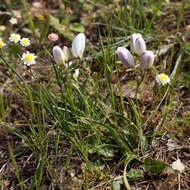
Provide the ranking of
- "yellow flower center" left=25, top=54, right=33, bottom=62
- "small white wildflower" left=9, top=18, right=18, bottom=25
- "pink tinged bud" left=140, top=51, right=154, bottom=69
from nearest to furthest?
"pink tinged bud" left=140, top=51, right=154, bottom=69, "yellow flower center" left=25, top=54, right=33, bottom=62, "small white wildflower" left=9, top=18, right=18, bottom=25

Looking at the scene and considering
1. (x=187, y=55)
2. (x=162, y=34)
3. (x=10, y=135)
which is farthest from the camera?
(x=162, y=34)

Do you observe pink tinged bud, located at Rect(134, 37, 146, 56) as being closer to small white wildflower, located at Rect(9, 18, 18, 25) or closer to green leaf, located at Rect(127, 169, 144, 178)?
green leaf, located at Rect(127, 169, 144, 178)

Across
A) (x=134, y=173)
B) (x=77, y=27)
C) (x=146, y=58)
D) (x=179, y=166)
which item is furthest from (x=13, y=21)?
(x=179, y=166)

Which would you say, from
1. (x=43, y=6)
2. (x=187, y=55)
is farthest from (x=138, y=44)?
(x=43, y=6)

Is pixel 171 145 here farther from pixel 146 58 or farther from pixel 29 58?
pixel 29 58

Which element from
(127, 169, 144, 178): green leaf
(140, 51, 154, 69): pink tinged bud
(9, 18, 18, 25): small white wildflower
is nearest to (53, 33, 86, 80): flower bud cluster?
(140, 51, 154, 69): pink tinged bud

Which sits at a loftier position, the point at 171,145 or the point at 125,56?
the point at 125,56

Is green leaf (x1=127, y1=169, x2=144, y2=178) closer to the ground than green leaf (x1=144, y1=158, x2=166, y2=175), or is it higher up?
closer to the ground

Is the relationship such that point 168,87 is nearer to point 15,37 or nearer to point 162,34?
point 162,34
